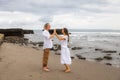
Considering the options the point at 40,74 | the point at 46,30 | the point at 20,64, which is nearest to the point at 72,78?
the point at 40,74

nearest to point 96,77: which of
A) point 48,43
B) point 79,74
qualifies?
point 79,74

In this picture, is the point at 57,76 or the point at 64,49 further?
the point at 64,49

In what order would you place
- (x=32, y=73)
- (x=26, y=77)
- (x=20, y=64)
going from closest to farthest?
(x=26, y=77)
(x=32, y=73)
(x=20, y=64)

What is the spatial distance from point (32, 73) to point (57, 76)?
979 millimetres

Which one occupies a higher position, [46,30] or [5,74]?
[46,30]

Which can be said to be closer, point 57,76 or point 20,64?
point 57,76

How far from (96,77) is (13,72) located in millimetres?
3187

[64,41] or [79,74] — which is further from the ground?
[64,41]

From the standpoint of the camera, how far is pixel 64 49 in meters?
10.8

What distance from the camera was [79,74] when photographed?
10781mm

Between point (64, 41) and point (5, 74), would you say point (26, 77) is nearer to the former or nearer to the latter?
point (5, 74)

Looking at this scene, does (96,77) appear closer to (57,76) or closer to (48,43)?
(57,76)


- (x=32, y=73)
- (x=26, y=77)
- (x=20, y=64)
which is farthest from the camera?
(x=20, y=64)

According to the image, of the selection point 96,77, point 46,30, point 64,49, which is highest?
point 46,30
